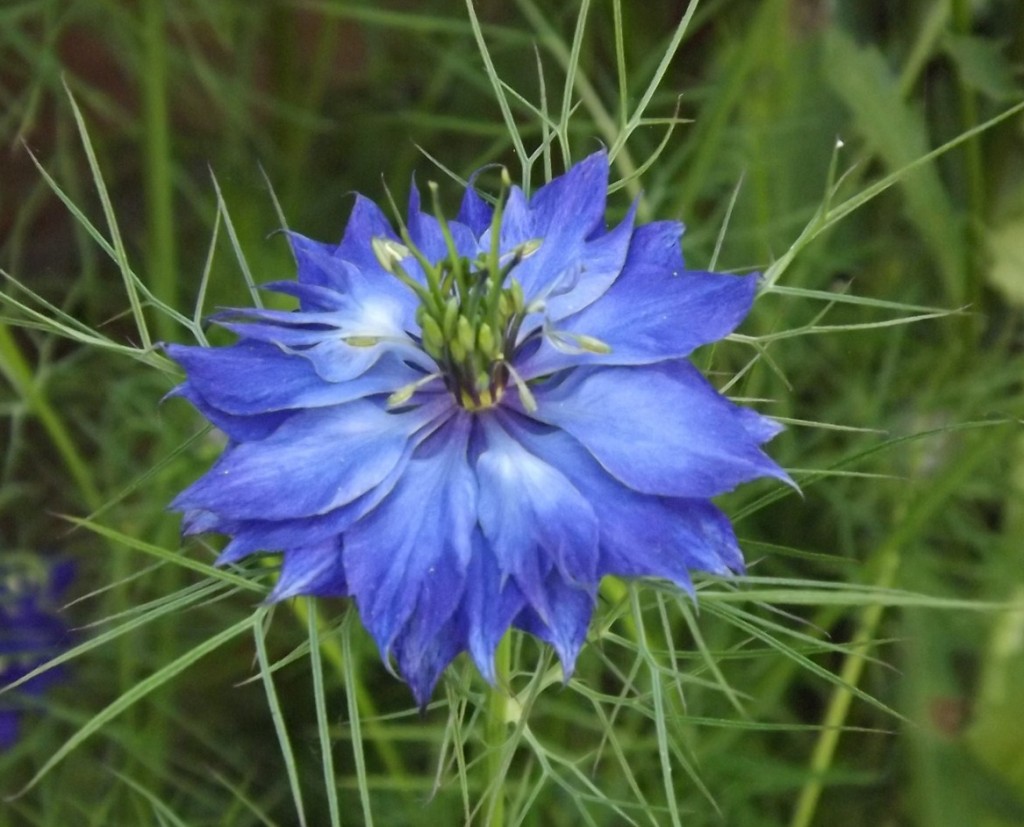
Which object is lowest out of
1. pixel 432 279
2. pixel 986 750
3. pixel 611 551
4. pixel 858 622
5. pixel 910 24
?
pixel 986 750

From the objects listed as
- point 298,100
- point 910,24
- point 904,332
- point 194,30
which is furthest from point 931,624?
point 194,30

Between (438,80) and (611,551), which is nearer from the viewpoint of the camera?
(611,551)

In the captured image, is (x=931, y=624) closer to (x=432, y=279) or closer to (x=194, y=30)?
(x=432, y=279)

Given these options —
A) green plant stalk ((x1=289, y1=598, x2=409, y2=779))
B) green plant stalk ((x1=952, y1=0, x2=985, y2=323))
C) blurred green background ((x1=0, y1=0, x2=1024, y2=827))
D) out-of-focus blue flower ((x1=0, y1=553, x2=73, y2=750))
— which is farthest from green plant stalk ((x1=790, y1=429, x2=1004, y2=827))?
out-of-focus blue flower ((x1=0, y1=553, x2=73, y2=750))

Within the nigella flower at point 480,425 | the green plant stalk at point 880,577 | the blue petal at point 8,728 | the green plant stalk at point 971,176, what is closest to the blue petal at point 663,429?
the nigella flower at point 480,425

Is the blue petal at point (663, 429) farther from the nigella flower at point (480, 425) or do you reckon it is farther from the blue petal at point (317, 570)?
the blue petal at point (317, 570)

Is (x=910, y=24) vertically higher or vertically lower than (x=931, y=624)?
higher

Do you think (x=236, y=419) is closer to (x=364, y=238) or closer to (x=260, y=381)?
(x=260, y=381)

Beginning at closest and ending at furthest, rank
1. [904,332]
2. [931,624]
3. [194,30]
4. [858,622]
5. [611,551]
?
1. [611,551]
2. [858,622]
3. [931,624]
4. [904,332]
5. [194,30]
